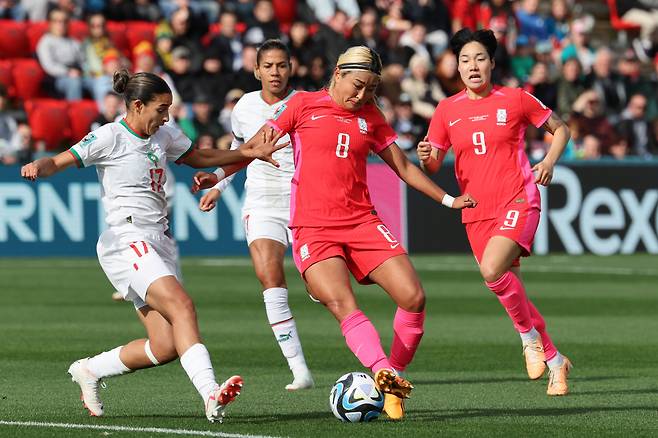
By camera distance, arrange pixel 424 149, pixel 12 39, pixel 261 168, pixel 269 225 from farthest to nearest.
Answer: pixel 12 39 → pixel 261 168 → pixel 269 225 → pixel 424 149

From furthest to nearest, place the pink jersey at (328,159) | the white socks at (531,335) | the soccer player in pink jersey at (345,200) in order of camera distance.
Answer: the white socks at (531,335) → the pink jersey at (328,159) → the soccer player in pink jersey at (345,200)

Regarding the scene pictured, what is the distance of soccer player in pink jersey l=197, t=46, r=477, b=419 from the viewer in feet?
27.6

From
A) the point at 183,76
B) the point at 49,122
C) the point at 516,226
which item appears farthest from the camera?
the point at 183,76

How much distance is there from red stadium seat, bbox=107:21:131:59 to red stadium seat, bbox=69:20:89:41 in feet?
2.75

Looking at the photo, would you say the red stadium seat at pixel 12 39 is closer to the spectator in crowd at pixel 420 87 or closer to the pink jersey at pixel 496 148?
the spectator in crowd at pixel 420 87

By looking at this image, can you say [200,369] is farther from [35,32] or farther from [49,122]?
[35,32]

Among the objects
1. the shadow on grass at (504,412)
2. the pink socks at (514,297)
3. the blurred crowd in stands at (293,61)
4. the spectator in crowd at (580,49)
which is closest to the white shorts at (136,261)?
the shadow on grass at (504,412)

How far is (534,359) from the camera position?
10.1 m

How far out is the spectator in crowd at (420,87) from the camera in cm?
2539

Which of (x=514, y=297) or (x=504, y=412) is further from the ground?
(x=514, y=297)

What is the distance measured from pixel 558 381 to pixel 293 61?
14177 mm

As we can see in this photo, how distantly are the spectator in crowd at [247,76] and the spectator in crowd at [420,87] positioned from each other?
116 inches

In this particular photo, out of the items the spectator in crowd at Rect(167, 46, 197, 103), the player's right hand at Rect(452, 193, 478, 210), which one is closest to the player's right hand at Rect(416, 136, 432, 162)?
the player's right hand at Rect(452, 193, 478, 210)

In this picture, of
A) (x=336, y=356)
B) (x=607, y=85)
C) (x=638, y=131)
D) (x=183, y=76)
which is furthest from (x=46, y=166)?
(x=607, y=85)
